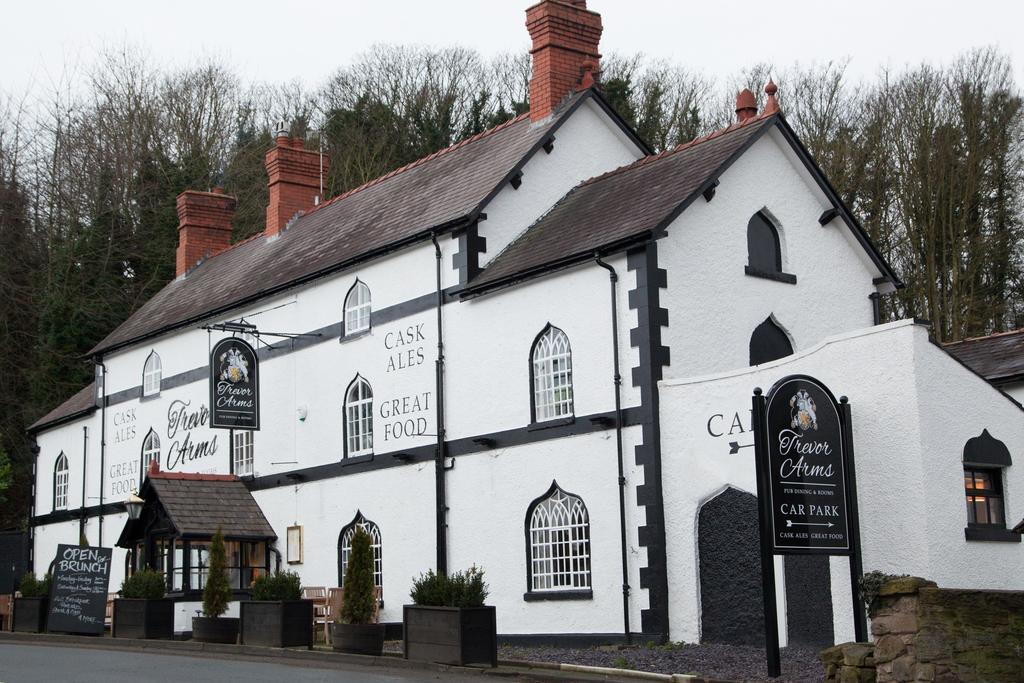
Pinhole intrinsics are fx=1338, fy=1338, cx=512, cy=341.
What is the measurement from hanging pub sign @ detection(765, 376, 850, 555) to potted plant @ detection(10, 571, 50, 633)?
51.7 feet

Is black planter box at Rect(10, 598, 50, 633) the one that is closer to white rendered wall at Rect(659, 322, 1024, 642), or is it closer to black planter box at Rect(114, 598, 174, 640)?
black planter box at Rect(114, 598, 174, 640)

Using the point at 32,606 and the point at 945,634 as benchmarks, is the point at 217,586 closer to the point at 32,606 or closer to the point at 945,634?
the point at 32,606

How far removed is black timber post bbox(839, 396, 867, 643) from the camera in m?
15.5

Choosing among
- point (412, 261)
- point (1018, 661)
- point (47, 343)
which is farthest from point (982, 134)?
point (47, 343)

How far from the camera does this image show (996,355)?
24.3 metres

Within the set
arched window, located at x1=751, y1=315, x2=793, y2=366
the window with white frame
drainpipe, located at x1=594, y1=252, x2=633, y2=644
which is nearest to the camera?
drainpipe, located at x1=594, y1=252, x2=633, y2=644

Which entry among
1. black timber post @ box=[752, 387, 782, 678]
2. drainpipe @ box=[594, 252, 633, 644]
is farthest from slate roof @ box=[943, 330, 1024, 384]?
black timber post @ box=[752, 387, 782, 678]

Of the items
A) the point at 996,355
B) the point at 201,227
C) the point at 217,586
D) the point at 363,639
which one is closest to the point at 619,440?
the point at 363,639

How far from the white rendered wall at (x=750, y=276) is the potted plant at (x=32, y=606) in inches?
534

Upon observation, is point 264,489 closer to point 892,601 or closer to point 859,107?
point 892,601

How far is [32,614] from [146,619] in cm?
395

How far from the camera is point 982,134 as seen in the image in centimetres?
3456

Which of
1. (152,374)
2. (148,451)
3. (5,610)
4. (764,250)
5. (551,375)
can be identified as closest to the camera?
(551,375)

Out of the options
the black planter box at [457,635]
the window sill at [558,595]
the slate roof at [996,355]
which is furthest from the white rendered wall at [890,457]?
the slate roof at [996,355]
